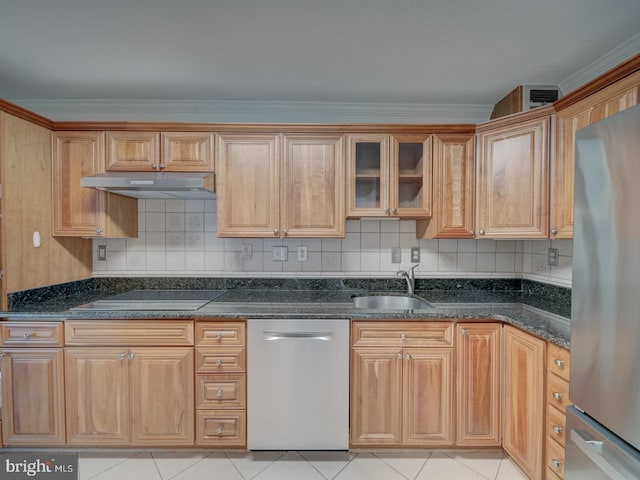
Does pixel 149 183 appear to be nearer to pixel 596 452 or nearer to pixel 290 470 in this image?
pixel 290 470

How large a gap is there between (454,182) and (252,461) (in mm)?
2161

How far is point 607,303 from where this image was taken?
3.39 feet

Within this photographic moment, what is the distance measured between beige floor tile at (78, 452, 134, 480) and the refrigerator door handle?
2273mm

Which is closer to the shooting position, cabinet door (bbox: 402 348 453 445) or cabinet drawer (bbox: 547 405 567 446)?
cabinet drawer (bbox: 547 405 567 446)

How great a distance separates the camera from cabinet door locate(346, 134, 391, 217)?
7.07ft

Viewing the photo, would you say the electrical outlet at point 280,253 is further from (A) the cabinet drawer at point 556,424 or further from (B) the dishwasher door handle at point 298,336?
(A) the cabinet drawer at point 556,424

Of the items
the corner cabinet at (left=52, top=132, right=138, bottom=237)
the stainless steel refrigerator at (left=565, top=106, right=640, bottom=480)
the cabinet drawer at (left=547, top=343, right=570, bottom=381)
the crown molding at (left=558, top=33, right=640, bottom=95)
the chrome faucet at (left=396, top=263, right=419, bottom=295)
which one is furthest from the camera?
the chrome faucet at (left=396, top=263, right=419, bottom=295)

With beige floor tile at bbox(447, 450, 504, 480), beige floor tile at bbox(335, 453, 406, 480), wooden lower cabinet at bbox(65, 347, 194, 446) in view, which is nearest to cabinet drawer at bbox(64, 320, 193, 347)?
wooden lower cabinet at bbox(65, 347, 194, 446)

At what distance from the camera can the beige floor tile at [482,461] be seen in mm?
1774

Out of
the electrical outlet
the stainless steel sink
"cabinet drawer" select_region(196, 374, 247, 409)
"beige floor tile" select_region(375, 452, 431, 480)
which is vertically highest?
the electrical outlet

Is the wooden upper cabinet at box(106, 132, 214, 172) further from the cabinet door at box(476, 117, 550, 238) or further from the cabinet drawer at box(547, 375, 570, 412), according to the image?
the cabinet drawer at box(547, 375, 570, 412)

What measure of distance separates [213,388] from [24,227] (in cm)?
152

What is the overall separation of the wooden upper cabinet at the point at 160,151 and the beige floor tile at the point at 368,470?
6.63 ft

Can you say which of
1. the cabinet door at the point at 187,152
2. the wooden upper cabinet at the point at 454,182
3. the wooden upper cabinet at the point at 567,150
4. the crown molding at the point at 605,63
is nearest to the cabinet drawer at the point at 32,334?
the cabinet door at the point at 187,152
